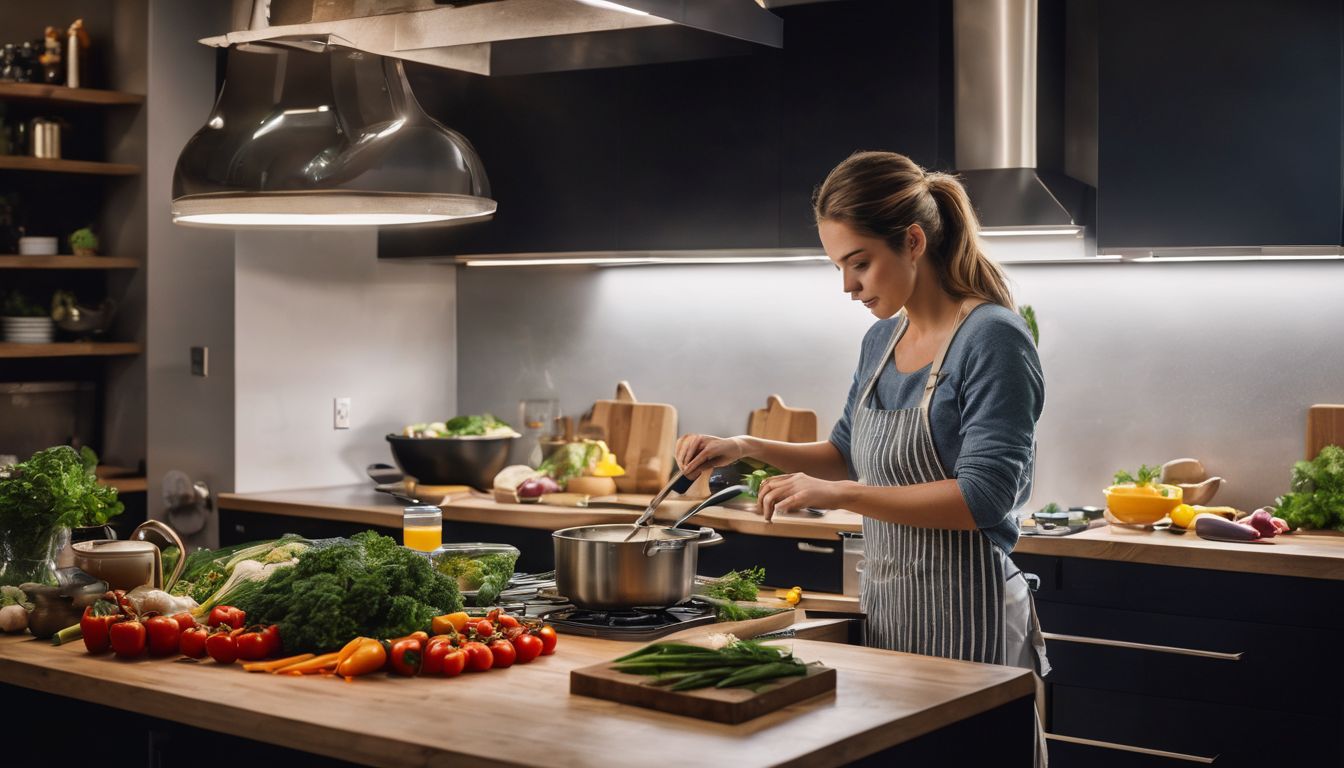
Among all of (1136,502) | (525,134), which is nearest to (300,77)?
(525,134)

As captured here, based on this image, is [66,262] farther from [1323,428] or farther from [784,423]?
[1323,428]

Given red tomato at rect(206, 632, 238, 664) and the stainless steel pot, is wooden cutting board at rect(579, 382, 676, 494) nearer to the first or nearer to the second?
the stainless steel pot

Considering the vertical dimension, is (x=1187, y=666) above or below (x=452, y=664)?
below

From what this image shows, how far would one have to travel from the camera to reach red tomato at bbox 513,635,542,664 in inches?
87.4

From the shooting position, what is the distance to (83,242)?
5066 mm

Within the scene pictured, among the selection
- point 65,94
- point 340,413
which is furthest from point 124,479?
point 65,94

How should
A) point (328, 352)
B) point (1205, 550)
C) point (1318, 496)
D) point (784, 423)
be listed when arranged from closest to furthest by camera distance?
point (1205, 550) < point (1318, 496) < point (784, 423) < point (328, 352)

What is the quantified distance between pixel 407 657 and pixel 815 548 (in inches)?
79.8

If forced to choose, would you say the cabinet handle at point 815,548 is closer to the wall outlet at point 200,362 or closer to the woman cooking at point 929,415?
the woman cooking at point 929,415

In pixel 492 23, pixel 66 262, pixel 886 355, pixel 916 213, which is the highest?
pixel 492 23

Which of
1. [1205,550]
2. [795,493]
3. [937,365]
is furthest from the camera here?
[1205,550]

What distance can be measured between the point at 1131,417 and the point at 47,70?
12.9 feet

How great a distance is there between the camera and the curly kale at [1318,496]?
3734 mm

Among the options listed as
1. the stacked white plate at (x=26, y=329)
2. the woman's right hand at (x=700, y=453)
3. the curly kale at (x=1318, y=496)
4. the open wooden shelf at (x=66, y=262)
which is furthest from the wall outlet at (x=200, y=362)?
the curly kale at (x=1318, y=496)
